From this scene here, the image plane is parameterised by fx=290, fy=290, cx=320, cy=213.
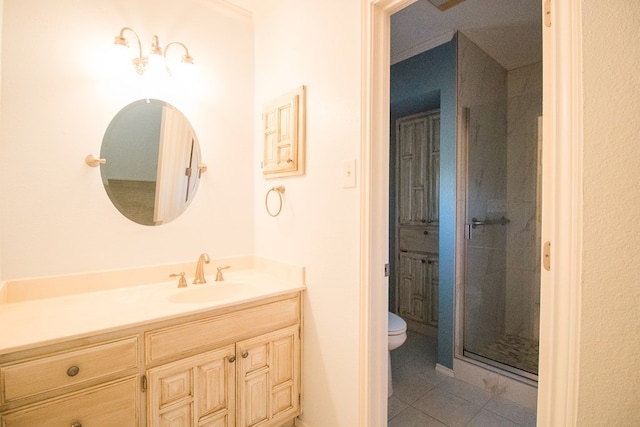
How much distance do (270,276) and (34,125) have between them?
1365mm

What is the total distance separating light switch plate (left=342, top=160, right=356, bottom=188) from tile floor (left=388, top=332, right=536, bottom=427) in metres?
1.40

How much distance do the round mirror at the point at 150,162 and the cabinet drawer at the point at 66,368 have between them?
73 cm

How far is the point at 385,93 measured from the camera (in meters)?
1.28

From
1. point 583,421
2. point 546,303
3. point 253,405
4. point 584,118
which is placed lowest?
point 253,405

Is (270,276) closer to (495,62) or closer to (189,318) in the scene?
(189,318)

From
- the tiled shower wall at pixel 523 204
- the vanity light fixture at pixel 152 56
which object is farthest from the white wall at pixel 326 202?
the tiled shower wall at pixel 523 204

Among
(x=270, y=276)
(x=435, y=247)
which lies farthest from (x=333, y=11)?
(x=435, y=247)

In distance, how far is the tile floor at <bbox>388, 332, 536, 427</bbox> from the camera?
5.50ft

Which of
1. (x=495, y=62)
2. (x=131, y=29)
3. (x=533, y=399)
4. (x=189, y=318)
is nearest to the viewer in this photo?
(x=189, y=318)

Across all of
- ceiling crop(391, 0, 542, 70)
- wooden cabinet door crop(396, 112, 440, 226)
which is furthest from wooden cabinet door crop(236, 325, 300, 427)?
ceiling crop(391, 0, 542, 70)

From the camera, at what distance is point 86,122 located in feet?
4.72

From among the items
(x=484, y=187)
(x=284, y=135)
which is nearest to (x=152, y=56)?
(x=284, y=135)

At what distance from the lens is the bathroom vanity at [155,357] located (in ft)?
3.16

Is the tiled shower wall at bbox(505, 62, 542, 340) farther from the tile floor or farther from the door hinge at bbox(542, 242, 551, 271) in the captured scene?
the door hinge at bbox(542, 242, 551, 271)
